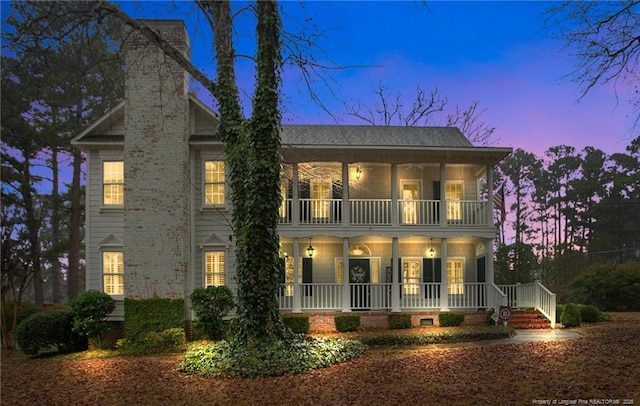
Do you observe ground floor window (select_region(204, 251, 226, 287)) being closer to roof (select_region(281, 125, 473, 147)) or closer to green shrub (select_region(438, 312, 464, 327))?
roof (select_region(281, 125, 473, 147))

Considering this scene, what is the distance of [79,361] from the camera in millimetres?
12711

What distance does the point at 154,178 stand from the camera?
48.5 feet

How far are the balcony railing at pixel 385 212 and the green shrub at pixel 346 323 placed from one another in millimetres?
3081

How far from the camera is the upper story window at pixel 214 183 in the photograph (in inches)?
630

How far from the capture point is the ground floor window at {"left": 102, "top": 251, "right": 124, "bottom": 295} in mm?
15430

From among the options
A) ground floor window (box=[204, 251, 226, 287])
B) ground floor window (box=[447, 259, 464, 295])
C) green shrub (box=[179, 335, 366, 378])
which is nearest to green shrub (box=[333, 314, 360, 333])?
ground floor window (box=[204, 251, 226, 287])

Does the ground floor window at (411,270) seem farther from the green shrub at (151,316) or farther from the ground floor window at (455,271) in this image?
the green shrub at (151,316)

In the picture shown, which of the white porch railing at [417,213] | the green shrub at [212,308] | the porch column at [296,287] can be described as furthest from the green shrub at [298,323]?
the white porch railing at [417,213]

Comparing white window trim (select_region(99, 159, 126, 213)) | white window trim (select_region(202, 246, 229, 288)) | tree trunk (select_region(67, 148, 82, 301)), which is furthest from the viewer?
tree trunk (select_region(67, 148, 82, 301))

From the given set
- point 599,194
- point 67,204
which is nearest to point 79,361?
point 67,204

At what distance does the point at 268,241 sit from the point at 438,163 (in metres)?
8.63

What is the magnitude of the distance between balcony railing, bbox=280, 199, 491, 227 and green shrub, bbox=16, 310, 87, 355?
716 cm

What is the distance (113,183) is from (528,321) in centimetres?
1360

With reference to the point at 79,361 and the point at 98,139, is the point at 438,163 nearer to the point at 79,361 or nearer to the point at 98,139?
the point at 98,139
